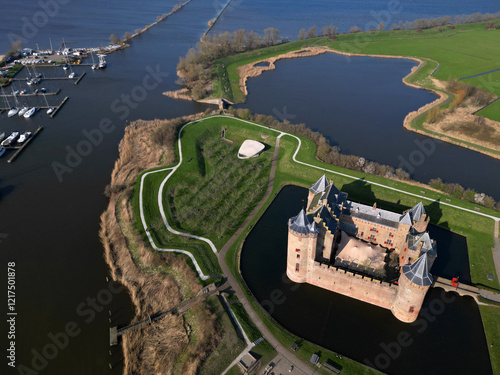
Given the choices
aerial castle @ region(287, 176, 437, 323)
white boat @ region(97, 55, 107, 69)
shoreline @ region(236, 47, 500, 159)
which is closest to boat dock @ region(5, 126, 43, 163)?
white boat @ region(97, 55, 107, 69)

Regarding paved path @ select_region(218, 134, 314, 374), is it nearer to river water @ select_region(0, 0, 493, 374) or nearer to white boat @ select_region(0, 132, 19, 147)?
river water @ select_region(0, 0, 493, 374)

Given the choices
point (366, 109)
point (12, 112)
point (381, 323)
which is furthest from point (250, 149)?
point (12, 112)

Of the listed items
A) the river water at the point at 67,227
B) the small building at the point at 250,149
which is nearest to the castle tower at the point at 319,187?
the small building at the point at 250,149

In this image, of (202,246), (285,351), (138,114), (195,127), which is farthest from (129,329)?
(138,114)

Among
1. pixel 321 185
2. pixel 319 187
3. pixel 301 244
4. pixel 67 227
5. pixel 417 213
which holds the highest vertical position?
pixel 321 185

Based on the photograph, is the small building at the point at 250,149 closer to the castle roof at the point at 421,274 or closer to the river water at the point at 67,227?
the river water at the point at 67,227

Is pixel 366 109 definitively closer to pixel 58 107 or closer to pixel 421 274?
pixel 421 274

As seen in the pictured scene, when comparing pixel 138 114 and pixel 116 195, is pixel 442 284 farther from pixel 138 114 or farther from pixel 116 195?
pixel 138 114
